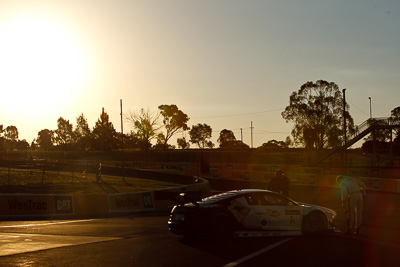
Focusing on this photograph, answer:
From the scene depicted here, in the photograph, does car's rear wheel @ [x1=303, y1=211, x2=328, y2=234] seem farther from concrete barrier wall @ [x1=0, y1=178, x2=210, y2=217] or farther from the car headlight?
concrete barrier wall @ [x1=0, y1=178, x2=210, y2=217]

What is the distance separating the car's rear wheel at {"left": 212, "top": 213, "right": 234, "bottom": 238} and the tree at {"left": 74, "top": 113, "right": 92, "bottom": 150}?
366 feet

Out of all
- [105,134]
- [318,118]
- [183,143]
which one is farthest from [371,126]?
[183,143]

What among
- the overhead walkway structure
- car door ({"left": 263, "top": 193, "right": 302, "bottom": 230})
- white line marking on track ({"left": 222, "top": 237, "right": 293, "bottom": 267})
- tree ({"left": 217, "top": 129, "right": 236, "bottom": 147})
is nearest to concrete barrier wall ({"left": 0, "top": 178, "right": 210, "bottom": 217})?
car door ({"left": 263, "top": 193, "right": 302, "bottom": 230})

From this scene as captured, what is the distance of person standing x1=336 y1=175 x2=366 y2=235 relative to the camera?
1338cm

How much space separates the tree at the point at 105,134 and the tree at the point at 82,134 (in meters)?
2.07

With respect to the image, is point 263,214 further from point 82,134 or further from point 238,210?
point 82,134

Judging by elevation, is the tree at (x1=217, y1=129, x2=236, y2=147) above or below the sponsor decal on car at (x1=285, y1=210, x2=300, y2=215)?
above

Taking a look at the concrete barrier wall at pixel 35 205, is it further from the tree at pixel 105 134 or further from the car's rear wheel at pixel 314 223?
the tree at pixel 105 134

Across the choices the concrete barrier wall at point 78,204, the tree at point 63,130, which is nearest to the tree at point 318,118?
the concrete barrier wall at point 78,204

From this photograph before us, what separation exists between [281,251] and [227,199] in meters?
2.20

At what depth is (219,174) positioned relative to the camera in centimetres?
5266

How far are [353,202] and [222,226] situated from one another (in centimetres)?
407

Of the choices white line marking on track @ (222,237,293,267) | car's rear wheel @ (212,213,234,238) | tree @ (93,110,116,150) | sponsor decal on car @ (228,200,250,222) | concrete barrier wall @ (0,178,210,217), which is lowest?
concrete barrier wall @ (0,178,210,217)

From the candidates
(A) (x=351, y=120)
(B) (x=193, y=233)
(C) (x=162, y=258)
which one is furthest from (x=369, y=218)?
(A) (x=351, y=120)
